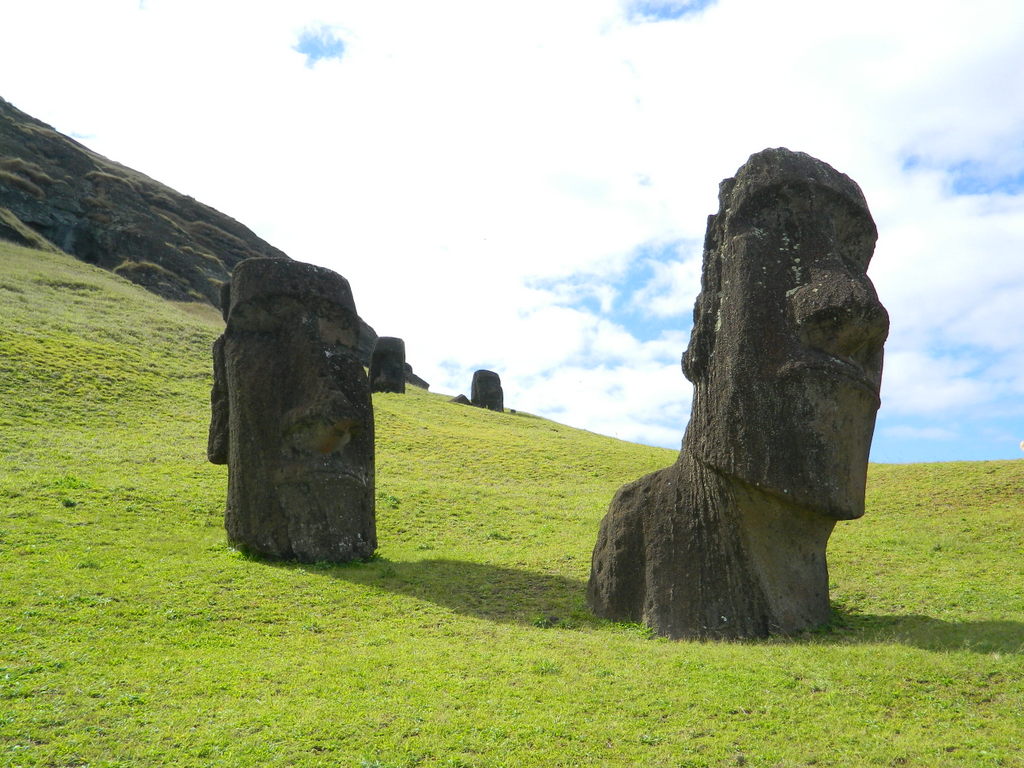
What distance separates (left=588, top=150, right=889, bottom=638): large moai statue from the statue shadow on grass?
563 millimetres

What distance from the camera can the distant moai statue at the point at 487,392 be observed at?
154 ft

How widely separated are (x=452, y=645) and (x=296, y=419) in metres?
5.51

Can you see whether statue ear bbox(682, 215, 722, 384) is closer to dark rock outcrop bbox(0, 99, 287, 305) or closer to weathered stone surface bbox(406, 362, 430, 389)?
→ weathered stone surface bbox(406, 362, 430, 389)

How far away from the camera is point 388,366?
4266 centimetres

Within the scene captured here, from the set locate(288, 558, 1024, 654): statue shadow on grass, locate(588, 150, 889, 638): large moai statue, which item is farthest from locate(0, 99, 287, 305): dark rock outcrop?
locate(588, 150, 889, 638): large moai statue

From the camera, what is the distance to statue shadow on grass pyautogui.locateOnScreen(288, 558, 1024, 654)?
887 centimetres

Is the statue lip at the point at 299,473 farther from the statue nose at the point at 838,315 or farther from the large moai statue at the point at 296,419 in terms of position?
the statue nose at the point at 838,315

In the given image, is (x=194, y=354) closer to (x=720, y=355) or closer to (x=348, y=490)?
(x=348, y=490)

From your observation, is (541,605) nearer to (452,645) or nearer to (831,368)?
(452,645)

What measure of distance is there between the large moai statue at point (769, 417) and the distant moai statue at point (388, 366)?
3260 centimetres

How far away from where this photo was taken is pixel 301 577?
1259 cm

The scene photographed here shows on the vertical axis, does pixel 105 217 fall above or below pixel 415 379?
above

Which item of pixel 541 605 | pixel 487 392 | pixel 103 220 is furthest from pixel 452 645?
pixel 103 220

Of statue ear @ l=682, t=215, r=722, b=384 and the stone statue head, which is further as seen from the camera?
statue ear @ l=682, t=215, r=722, b=384
